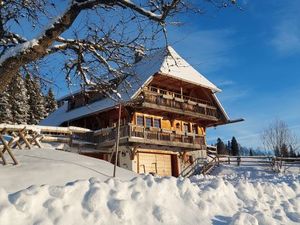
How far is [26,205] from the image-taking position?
628cm

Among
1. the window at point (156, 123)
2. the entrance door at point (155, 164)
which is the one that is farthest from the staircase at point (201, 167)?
the window at point (156, 123)

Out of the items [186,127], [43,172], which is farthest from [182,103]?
[43,172]

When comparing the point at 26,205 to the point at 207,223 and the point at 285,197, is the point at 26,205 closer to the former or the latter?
the point at 207,223

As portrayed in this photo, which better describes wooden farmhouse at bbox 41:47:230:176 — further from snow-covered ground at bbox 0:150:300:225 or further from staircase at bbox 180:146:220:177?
snow-covered ground at bbox 0:150:300:225

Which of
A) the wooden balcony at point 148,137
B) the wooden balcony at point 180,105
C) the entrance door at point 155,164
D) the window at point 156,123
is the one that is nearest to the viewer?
the wooden balcony at point 148,137

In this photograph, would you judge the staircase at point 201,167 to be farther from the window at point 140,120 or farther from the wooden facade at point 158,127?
the window at point 140,120

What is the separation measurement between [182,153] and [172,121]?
2608 mm

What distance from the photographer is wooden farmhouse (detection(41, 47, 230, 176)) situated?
1156 inches

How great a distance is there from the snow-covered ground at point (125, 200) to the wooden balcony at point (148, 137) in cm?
1696

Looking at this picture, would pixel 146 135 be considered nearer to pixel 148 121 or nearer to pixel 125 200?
pixel 148 121

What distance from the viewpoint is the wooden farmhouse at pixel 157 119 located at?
29.4m

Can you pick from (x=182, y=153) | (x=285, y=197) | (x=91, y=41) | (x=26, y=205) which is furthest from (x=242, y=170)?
(x=26, y=205)

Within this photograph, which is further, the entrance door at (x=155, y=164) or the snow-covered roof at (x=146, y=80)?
the entrance door at (x=155, y=164)

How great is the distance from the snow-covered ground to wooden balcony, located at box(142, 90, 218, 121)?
18984 mm
